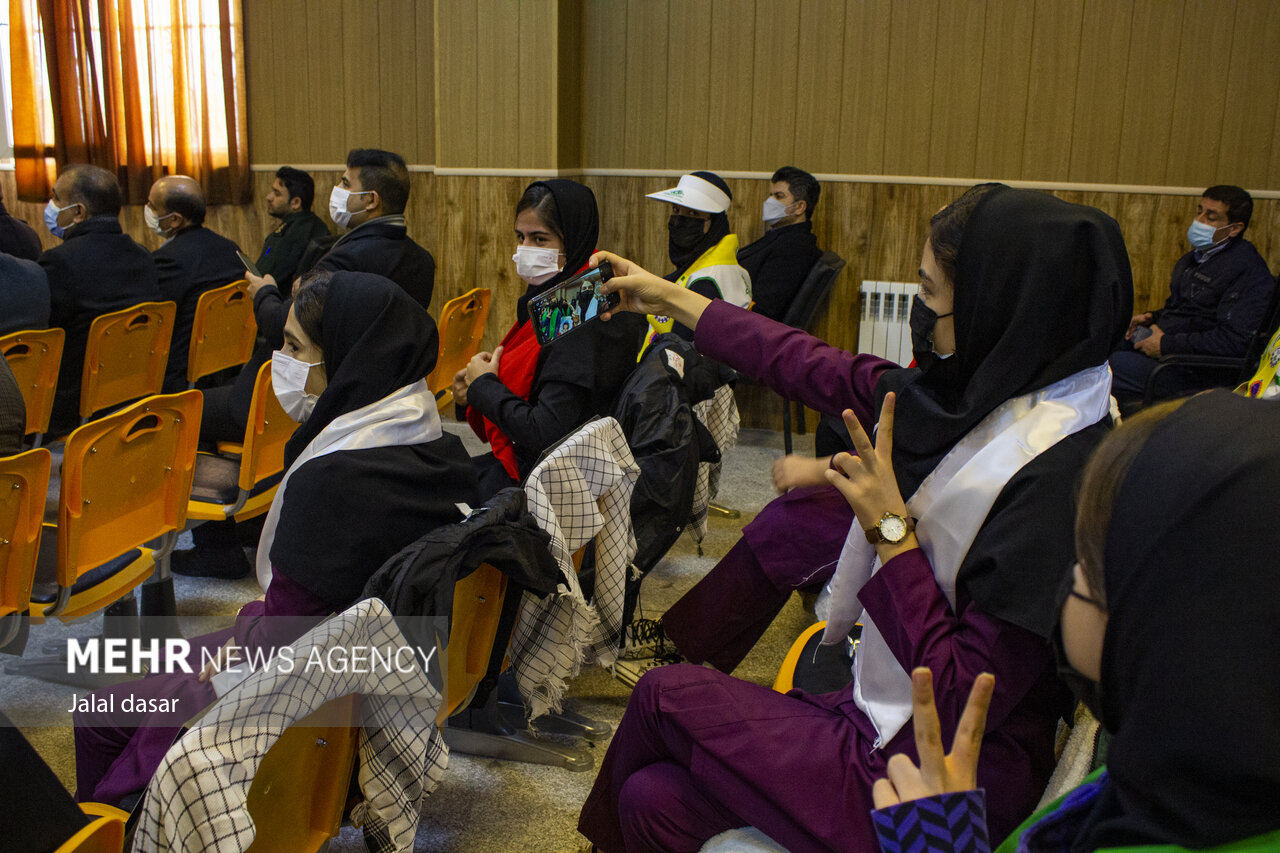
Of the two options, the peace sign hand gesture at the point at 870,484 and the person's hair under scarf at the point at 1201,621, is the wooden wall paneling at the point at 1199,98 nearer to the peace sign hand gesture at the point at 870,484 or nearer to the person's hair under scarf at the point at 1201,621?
the peace sign hand gesture at the point at 870,484

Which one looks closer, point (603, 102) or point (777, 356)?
point (777, 356)

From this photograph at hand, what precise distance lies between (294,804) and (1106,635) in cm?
118

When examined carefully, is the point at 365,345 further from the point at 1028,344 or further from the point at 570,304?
the point at 1028,344

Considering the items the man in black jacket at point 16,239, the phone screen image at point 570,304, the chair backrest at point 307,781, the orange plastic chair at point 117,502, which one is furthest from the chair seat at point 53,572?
the man in black jacket at point 16,239

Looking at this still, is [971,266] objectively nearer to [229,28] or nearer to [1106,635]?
[1106,635]

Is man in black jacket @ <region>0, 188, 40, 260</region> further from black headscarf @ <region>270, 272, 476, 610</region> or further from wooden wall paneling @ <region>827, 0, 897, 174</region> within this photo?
wooden wall paneling @ <region>827, 0, 897, 174</region>

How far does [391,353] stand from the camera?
206 cm

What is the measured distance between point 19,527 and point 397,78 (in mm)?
4943

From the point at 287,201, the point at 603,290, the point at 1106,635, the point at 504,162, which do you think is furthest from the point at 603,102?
the point at 1106,635

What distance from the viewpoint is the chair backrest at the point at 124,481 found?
2266 millimetres

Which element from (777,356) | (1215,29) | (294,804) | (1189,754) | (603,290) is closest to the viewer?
(1189,754)

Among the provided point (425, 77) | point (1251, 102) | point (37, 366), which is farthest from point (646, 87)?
point (37, 366)

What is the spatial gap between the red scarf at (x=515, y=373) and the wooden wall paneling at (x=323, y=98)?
4.23 meters

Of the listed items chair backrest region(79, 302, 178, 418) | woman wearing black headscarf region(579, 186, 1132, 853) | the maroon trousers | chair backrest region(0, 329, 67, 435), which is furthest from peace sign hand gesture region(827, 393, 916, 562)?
chair backrest region(79, 302, 178, 418)
